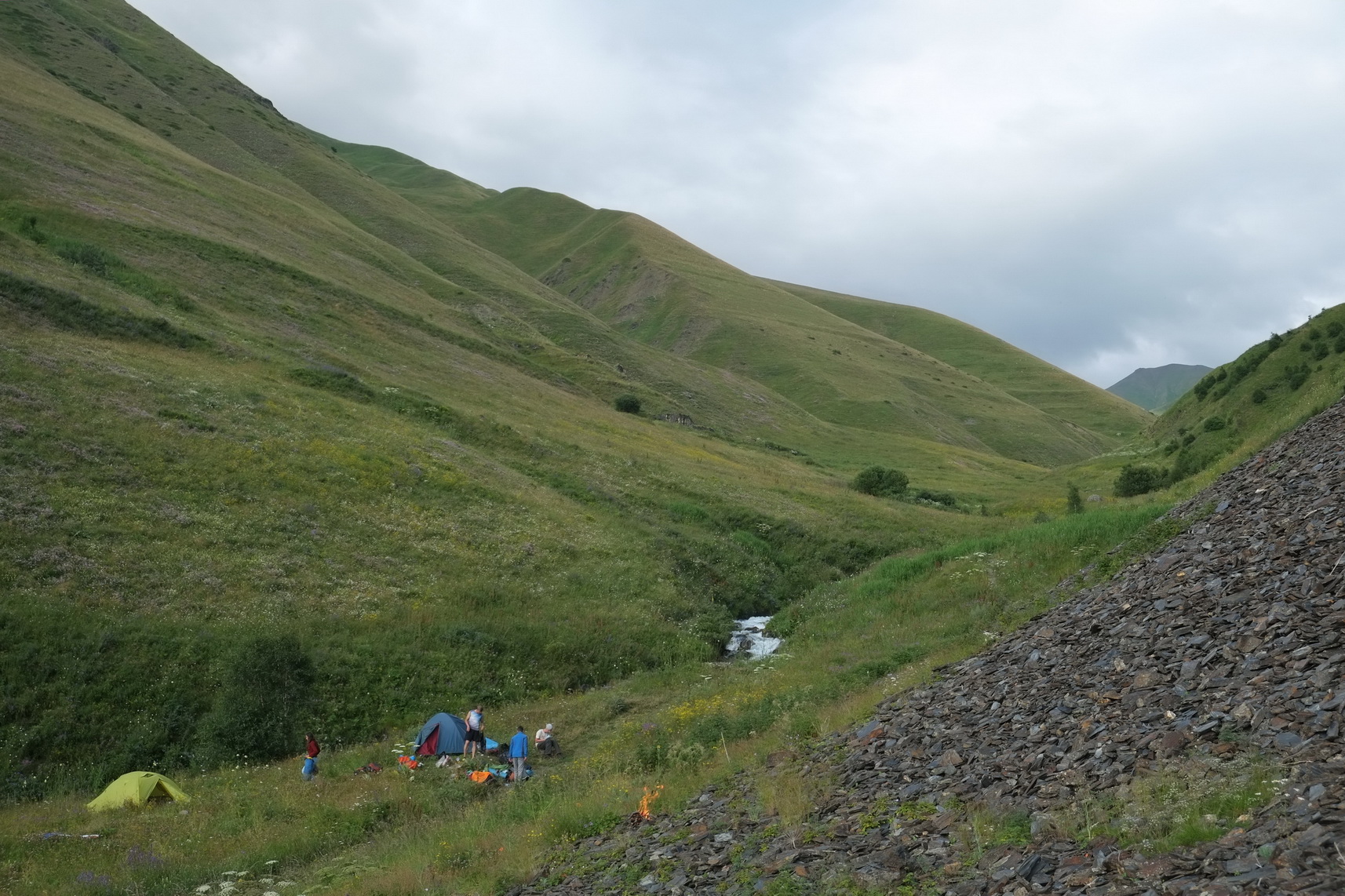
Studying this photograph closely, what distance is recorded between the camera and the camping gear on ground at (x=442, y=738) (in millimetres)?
20719

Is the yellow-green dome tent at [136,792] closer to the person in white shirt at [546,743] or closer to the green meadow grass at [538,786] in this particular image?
the green meadow grass at [538,786]

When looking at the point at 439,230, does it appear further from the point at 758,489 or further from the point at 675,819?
the point at 675,819

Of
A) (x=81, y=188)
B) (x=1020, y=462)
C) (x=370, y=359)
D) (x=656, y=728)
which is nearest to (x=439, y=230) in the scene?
(x=81, y=188)

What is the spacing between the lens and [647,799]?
14.0m

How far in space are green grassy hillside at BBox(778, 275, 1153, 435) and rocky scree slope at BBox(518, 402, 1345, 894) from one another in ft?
405

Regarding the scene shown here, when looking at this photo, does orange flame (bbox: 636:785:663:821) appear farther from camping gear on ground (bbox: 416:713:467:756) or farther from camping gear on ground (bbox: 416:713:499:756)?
camping gear on ground (bbox: 416:713:467:756)

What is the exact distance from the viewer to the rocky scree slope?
7039 mm

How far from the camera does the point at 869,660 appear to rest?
20453mm

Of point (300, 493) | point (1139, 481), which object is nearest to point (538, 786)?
point (300, 493)

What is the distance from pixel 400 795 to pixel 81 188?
192 ft

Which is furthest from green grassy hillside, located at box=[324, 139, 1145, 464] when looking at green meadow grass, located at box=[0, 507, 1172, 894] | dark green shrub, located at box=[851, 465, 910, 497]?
green meadow grass, located at box=[0, 507, 1172, 894]

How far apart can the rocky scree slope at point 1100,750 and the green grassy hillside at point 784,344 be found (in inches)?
3380

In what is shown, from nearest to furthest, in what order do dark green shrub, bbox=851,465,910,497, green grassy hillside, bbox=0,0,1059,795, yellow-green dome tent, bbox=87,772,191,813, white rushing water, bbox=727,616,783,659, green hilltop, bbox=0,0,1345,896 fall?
green hilltop, bbox=0,0,1345,896 → yellow-green dome tent, bbox=87,772,191,813 → green grassy hillside, bbox=0,0,1059,795 → white rushing water, bbox=727,616,783,659 → dark green shrub, bbox=851,465,910,497

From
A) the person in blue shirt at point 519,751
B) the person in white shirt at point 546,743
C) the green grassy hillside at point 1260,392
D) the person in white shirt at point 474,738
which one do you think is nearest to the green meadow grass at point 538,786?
the person in white shirt at point 546,743
